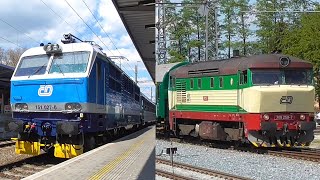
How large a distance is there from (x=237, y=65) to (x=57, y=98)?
6183 mm

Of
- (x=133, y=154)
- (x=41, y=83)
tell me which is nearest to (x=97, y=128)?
(x=133, y=154)

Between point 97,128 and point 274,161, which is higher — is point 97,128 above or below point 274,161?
above

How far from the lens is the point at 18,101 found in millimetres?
11539

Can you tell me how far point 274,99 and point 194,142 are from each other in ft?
16.0

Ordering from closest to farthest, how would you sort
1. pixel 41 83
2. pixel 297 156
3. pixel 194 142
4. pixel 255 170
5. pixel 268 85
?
pixel 255 170
pixel 41 83
pixel 297 156
pixel 268 85
pixel 194 142

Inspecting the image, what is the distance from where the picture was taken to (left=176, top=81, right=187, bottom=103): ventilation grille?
17.0 metres

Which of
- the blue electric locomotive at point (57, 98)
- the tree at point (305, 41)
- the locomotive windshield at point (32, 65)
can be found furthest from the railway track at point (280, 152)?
the tree at point (305, 41)

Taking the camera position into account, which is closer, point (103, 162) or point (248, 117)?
point (103, 162)

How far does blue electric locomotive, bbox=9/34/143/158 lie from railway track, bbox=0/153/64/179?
0.36 meters

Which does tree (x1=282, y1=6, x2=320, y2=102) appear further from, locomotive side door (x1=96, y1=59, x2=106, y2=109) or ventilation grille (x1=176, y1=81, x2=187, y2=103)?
locomotive side door (x1=96, y1=59, x2=106, y2=109)

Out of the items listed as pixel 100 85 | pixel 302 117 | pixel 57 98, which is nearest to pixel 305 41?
pixel 302 117

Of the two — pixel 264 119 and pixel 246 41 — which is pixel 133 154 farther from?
pixel 246 41

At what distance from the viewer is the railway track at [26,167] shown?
368 inches

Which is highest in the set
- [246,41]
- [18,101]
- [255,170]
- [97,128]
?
[246,41]
